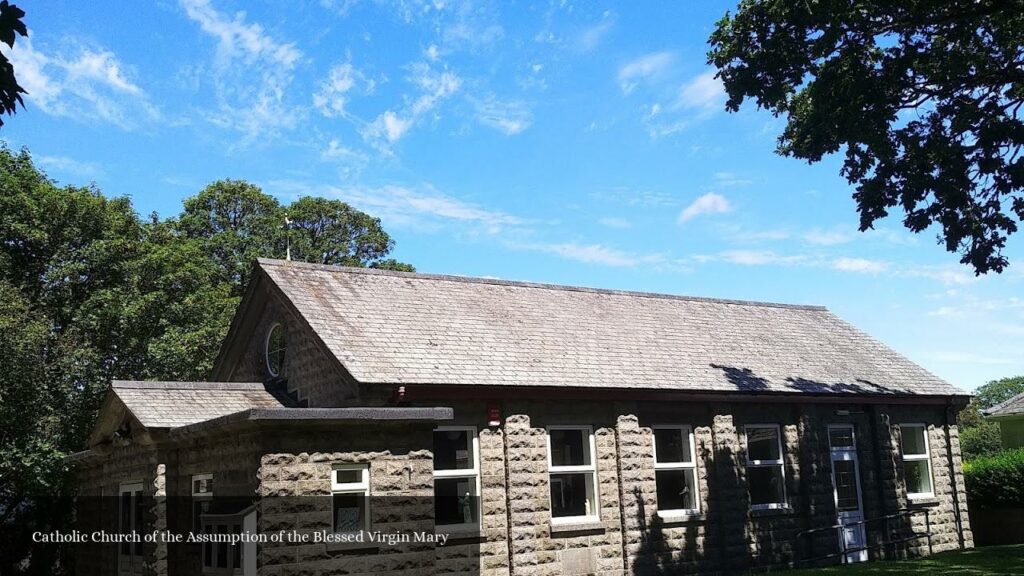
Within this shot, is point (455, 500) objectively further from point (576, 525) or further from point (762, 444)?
point (762, 444)

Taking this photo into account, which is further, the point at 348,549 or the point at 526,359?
the point at 526,359

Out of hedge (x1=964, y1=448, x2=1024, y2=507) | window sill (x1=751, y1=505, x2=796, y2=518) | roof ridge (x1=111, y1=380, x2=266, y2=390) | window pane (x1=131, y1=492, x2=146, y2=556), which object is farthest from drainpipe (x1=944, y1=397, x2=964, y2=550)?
window pane (x1=131, y1=492, x2=146, y2=556)

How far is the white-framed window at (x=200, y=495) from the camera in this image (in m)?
14.6

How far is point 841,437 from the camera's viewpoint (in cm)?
2091

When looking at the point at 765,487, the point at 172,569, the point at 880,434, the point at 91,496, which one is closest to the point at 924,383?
the point at 880,434

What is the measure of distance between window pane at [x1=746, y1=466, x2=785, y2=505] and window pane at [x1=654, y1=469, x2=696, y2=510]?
1.57 meters

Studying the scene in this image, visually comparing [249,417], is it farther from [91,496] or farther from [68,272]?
[68,272]

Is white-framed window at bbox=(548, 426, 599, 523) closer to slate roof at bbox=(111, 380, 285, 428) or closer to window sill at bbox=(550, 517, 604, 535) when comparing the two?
window sill at bbox=(550, 517, 604, 535)

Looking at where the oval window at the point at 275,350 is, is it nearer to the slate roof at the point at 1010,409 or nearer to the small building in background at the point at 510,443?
the small building in background at the point at 510,443

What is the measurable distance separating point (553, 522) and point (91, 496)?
31.9ft

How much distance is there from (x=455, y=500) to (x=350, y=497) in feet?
9.87

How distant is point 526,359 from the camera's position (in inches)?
688

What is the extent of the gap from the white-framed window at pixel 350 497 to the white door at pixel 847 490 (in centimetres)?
1157

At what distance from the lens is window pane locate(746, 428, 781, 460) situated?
19438 mm
